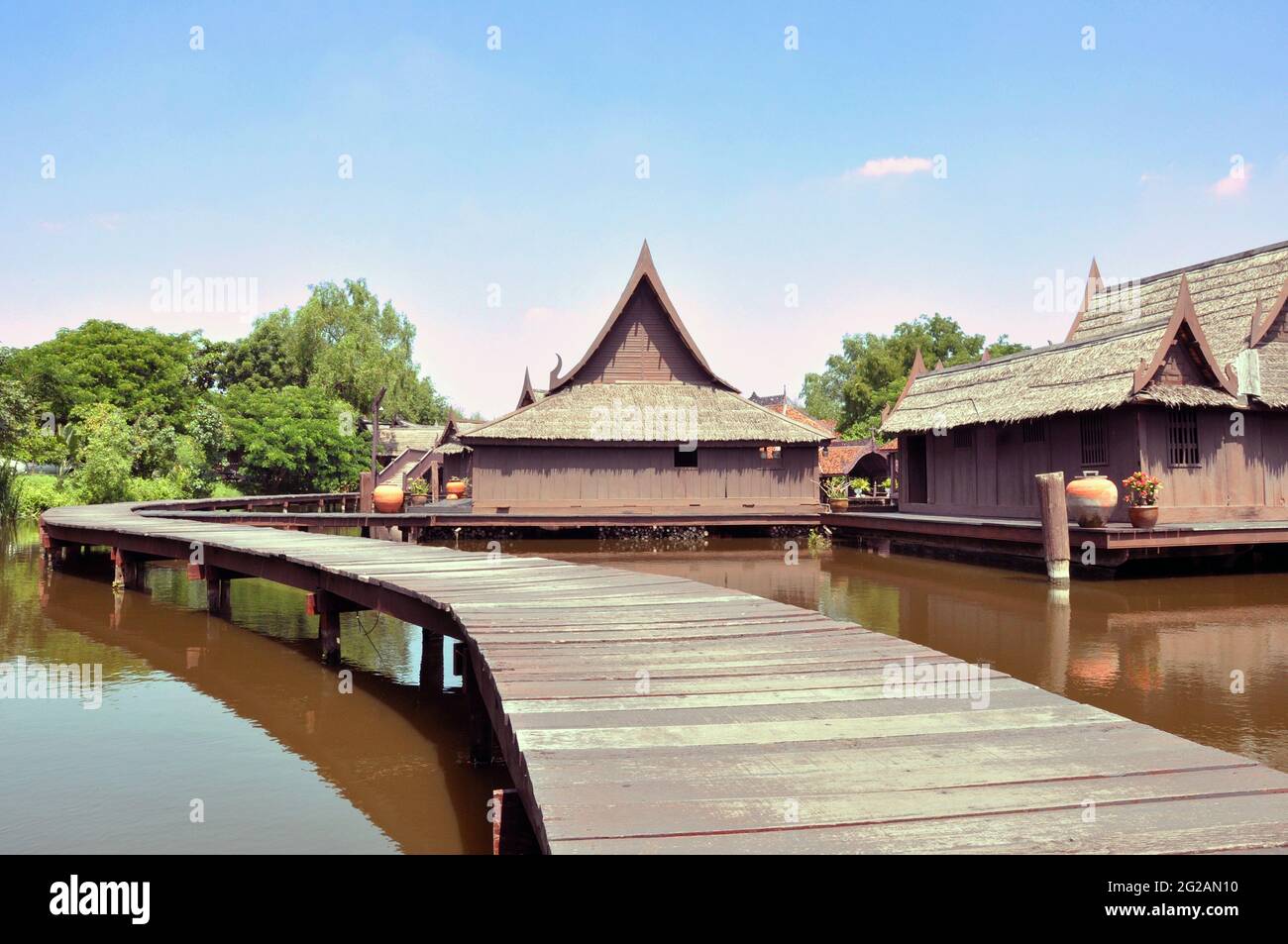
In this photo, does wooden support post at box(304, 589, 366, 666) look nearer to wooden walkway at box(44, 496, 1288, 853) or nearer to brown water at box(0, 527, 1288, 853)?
brown water at box(0, 527, 1288, 853)

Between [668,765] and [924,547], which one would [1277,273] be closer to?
[924,547]

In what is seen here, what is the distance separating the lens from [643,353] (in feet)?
88.8

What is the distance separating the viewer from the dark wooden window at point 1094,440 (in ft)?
56.2

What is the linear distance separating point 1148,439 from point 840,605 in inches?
312

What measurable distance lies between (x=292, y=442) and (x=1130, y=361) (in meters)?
31.5

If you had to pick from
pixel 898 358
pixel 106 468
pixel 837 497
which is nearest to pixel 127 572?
pixel 106 468

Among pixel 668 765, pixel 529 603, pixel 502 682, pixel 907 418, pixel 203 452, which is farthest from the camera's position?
pixel 203 452

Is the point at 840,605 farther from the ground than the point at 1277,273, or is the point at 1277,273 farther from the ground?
the point at 1277,273

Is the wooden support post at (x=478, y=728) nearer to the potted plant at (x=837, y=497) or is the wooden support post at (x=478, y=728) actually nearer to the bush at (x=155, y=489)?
the potted plant at (x=837, y=497)

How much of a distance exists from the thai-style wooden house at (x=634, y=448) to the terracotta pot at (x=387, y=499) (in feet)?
7.42

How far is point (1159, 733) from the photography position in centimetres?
390

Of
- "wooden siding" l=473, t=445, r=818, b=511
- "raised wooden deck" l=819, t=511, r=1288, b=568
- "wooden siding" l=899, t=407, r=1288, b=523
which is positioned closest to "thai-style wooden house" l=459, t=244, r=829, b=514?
"wooden siding" l=473, t=445, r=818, b=511

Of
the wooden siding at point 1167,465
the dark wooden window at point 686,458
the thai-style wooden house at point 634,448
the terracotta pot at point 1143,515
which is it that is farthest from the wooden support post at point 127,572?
the wooden siding at point 1167,465
